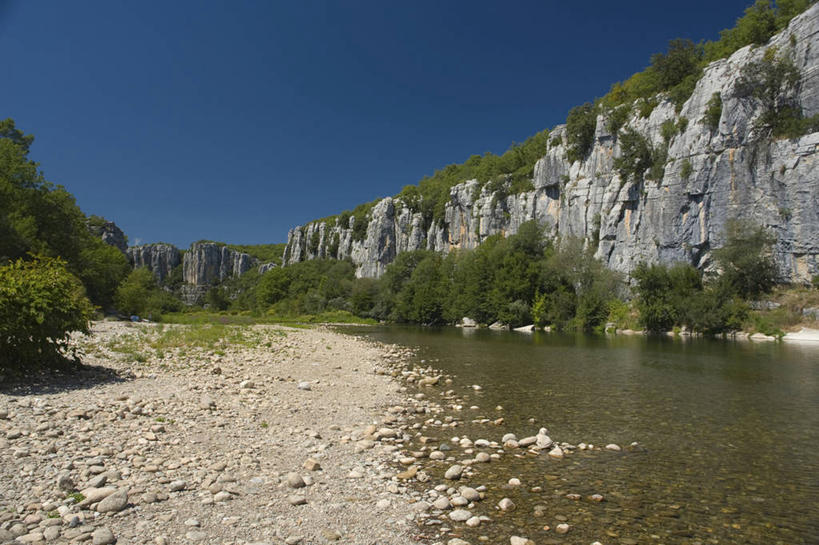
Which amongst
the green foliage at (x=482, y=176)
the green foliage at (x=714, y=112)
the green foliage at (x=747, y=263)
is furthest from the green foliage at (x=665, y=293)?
the green foliage at (x=482, y=176)

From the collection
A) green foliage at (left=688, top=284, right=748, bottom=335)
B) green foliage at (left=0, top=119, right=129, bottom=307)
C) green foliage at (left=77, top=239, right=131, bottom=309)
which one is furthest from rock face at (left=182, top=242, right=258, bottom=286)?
green foliage at (left=688, top=284, right=748, bottom=335)

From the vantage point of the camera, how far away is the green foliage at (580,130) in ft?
255

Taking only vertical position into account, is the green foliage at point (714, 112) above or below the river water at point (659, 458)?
above

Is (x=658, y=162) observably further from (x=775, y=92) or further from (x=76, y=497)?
(x=76, y=497)

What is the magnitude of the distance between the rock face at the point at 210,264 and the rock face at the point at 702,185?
472 ft

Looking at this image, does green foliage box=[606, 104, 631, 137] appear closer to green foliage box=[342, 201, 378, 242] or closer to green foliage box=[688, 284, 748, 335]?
green foliage box=[688, 284, 748, 335]

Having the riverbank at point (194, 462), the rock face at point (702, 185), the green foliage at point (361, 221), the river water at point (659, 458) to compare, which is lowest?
the river water at point (659, 458)

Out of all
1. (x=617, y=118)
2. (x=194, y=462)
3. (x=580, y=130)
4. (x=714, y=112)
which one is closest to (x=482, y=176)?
(x=580, y=130)

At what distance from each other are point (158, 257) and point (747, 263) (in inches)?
7961

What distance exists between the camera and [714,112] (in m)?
54.7

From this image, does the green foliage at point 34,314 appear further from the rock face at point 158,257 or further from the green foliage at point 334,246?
the rock face at point 158,257

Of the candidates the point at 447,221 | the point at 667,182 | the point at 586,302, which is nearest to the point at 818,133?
the point at 667,182

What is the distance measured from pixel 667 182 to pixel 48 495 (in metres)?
69.9

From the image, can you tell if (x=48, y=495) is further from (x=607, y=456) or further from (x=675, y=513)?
(x=607, y=456)
